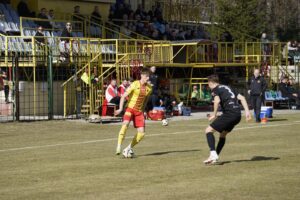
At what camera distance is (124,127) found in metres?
17.2

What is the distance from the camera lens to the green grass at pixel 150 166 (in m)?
11.9

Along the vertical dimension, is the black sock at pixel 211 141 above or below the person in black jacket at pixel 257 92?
below

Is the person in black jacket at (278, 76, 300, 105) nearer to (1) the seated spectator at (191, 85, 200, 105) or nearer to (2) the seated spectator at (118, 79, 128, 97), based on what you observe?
(1) the seated spectator at (191, 85, 200, 105)

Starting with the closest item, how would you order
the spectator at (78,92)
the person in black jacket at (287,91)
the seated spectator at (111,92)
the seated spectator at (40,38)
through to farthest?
1. the seated spectator at (111,92)
2. the spectator at (78,92)
3. the seated spectator at (40,38)
4. the person in black jacket at (287,91)

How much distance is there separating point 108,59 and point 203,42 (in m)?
5.43

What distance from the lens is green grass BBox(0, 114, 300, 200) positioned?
470 inches

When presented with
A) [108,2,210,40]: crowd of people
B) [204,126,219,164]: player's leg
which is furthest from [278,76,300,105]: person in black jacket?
[204,126,219,164]: player's leg

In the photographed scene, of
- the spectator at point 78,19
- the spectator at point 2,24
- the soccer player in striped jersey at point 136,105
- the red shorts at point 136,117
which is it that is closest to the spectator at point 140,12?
the spectator at point 78,19

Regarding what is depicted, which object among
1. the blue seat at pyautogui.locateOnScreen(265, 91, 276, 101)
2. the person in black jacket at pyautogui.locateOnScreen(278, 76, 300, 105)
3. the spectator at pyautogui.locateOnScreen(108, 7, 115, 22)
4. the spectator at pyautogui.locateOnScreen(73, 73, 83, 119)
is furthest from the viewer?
the spectator at pyautogui.locateOnScreen(108, 7, 115, 22)

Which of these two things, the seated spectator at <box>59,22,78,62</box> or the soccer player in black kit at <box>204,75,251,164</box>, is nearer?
the soccer player in black kit at <box>204,75,251,164</box>

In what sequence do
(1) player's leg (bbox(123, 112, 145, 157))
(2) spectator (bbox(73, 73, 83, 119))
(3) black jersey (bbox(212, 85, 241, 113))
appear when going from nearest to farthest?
(3) black jersey (bbox(212, 85, 241, 113))
(1) player's leg (bbox(123, 112, 145, 157))
(2) spectator (bbox(73, 73, 83, 119))

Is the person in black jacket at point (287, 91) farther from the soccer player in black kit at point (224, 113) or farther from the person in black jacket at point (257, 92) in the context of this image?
the soccer player in black kit at point (224, 113)

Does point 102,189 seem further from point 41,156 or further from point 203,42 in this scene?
point 203,42

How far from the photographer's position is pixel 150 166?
49.8 feet
